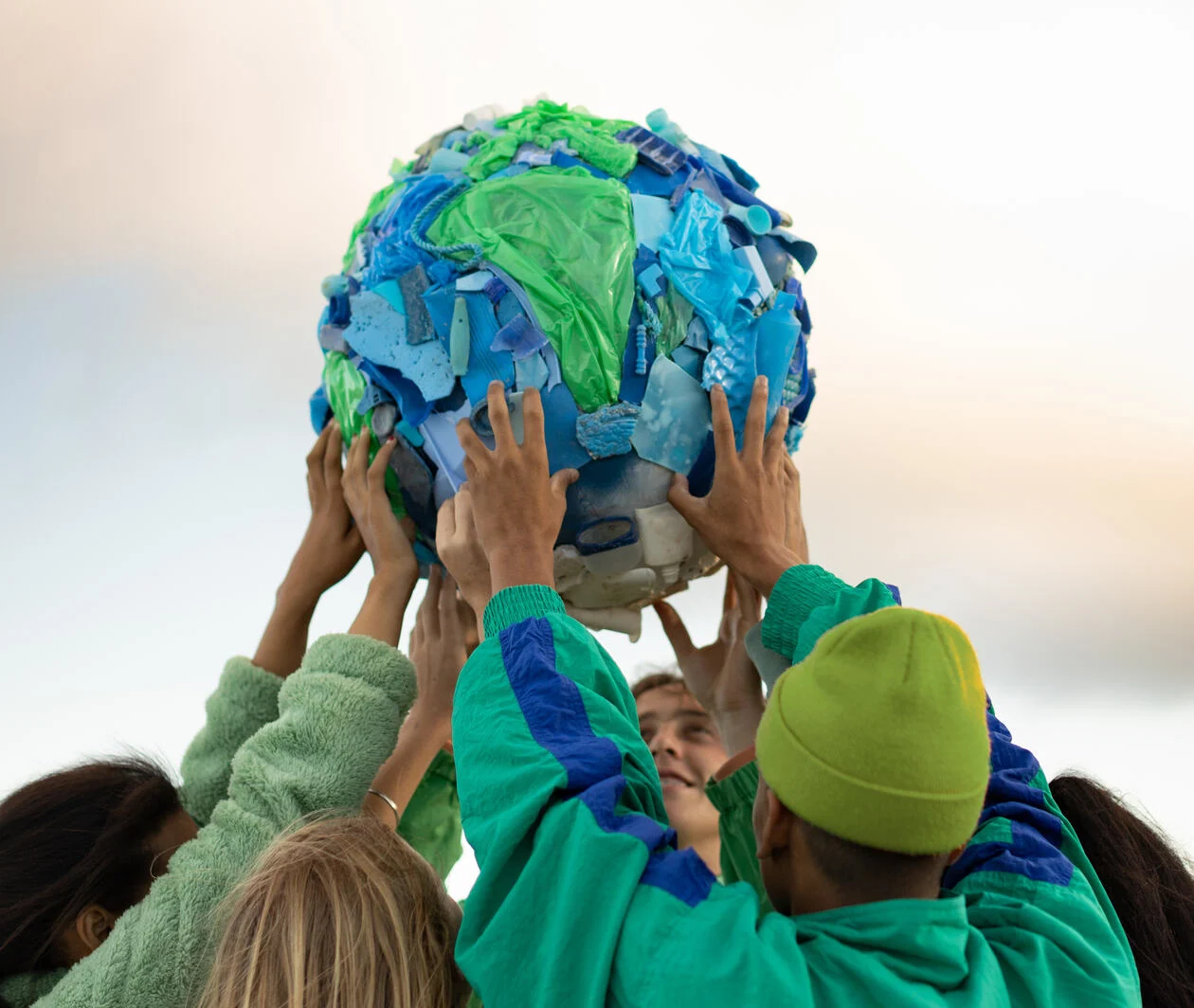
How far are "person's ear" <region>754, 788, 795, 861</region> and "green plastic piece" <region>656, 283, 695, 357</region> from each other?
67 cm

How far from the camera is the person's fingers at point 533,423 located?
4.60 feet

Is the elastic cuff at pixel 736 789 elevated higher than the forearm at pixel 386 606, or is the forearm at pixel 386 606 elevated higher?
the forearm at pixel 386 606

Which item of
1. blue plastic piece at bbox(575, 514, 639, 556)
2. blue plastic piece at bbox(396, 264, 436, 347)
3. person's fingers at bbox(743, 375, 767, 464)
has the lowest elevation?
blue plastic piece at bbox(575, 514, 639, 556)

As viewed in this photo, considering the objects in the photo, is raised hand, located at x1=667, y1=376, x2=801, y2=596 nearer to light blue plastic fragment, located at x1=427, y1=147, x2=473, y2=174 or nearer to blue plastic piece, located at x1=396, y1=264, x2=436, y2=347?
blue plastic piece, located at x1=396, y1=264, x2=436, y2=347

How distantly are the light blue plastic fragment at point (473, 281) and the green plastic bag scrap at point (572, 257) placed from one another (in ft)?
0.07

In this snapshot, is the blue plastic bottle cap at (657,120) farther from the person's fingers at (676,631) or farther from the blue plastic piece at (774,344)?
the person's fingers at (676,631)

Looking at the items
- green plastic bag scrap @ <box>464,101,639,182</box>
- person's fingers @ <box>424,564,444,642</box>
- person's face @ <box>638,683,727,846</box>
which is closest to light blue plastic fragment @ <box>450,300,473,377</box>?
green plastic bag scrap @ <box>464,101,639,182</box>

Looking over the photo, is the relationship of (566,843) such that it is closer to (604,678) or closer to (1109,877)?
Result: (604,678)

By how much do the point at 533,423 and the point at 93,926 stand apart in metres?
0.85

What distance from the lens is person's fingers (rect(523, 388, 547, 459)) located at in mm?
1403

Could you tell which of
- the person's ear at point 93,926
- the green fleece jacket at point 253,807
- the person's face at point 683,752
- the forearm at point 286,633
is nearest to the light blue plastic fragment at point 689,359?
the green fleece jacket at point 253,807

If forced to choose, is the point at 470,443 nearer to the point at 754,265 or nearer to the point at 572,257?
the point at 572,257

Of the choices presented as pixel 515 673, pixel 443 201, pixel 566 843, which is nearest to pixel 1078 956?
pixel 566 843

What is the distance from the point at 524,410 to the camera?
55.6 inches
